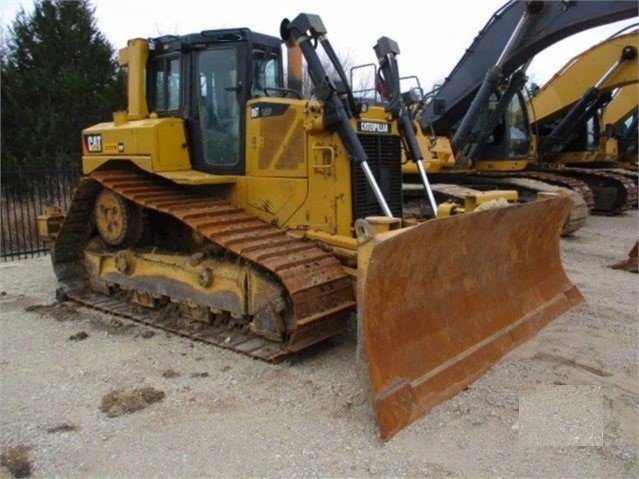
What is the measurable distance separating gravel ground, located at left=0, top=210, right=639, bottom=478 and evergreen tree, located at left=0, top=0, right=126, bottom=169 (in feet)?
40.4

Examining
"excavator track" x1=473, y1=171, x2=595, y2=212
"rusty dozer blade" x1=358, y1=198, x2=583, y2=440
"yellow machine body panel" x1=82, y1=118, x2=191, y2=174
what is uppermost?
"yellow machine body panel" x1=82, y1=118, x2=191, y2=174

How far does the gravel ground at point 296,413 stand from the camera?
10.8ft

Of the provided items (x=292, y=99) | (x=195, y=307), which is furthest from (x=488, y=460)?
A: (x=292, y=99)

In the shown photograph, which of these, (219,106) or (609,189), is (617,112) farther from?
(219,106)

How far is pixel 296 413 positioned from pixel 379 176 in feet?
7.93

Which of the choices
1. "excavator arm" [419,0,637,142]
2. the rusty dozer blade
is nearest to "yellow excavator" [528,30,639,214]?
"excavator arm" [419,0,637,142]

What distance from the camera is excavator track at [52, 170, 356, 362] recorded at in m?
4.63

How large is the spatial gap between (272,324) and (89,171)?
308 centimetres

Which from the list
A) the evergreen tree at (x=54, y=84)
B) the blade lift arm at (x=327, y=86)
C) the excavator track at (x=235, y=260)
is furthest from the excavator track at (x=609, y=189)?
the evergreen tree at (x=54, y=84)

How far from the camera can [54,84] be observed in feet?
55.6

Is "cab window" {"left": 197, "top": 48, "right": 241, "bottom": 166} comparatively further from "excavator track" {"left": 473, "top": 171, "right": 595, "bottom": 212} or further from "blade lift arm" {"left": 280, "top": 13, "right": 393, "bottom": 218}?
"excavator track" {"left": 473, "top": 171, "right": 595, "bottom": 212}

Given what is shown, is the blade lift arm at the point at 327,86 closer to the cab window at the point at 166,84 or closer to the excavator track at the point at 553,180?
the cab window at the point at 166,84

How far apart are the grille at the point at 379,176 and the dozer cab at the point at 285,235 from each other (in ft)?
0.07

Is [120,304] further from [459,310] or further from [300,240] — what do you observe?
[459,310]
